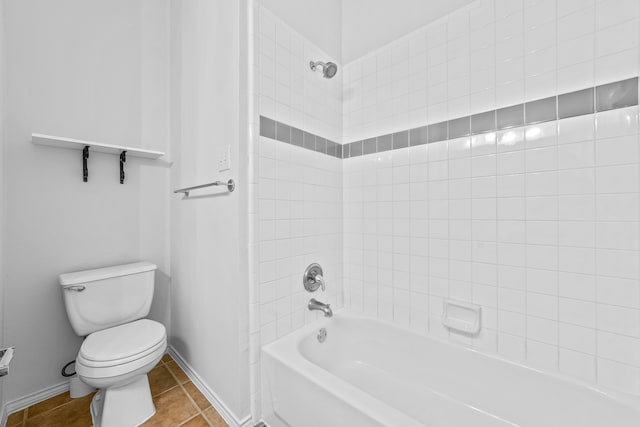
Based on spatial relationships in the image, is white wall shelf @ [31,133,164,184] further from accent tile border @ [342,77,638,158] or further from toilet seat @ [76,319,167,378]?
accent tile border @ [342,77,638,158]

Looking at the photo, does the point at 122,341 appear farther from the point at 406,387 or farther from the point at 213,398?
the point at 406,387

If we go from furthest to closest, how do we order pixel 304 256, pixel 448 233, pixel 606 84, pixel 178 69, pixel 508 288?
pixel 178 69 → pixel 304 256 → pixel 448 233 → pixel 508 288 → pixel 606 84

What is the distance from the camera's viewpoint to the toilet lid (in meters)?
1.22

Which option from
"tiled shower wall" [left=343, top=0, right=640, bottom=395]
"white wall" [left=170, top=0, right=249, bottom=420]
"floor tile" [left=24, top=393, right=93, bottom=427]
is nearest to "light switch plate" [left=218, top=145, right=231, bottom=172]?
"white wall" [left=170, top=0, right=249, bottom=420]

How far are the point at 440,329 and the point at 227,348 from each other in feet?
3.68

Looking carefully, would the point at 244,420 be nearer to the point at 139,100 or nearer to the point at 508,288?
the point at 508,288

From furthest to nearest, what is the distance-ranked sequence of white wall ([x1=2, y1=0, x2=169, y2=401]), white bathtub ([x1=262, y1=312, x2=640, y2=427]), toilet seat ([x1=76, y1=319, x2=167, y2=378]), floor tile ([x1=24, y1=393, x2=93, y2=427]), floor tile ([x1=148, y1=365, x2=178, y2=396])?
floor tile ([x1=148, y1=365, x2=178, y2=396]) < white wall ([x1=2, y1=0, x2=169, y2=401]) < floor tile ([x1=24, y1=393, x2=93, y2=427]) < toilet seat ([x1=76, y1=319, x2=167, y2=378]) < white bathtub ([x1=262, y1=312, x2=640, y2=427])

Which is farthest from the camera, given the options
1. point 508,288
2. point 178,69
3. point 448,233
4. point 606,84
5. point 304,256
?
point 178,69

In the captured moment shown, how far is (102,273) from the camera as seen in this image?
1.50m

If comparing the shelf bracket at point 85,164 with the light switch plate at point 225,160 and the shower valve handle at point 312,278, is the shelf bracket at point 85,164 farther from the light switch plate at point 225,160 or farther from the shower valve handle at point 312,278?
the shower valve handle at point 312,278

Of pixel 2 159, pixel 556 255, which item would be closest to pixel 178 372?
pixel 2 159

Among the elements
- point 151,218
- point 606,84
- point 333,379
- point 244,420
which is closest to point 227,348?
point 244,420

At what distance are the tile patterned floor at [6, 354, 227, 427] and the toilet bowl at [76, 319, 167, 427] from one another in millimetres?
61

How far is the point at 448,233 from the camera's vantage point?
4.60 feet
